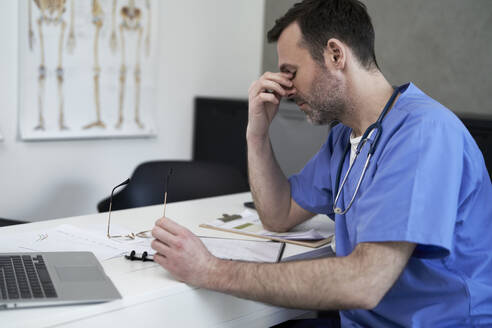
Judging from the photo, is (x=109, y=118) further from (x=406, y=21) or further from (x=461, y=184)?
(x=461, y=184)

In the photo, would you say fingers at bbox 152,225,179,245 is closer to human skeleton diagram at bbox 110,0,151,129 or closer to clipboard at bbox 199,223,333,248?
clipboard at bbox 199,223,333,248

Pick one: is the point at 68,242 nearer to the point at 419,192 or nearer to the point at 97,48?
the point at 419,192

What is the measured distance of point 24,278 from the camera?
1.11m

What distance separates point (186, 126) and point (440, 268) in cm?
274

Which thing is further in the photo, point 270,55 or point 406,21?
point 270,55

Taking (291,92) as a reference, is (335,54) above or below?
above

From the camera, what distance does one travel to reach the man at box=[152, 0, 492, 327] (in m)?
1.11

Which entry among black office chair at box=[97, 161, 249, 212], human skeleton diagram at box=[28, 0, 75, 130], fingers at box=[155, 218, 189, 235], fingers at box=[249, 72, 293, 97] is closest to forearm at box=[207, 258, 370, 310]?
fingers at box=[155, 218, 189, 235]

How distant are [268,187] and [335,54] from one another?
1.70ft

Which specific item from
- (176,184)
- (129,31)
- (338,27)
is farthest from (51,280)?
(129,31)

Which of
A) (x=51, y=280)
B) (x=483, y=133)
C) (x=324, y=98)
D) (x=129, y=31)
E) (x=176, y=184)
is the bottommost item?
(x=176, y=184)

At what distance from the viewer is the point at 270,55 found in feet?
13.1

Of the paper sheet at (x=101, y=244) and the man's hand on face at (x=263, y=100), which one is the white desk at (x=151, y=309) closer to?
the paper sheet at (x=101, y=244)

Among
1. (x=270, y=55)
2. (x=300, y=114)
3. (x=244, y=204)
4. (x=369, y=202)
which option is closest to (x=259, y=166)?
(x=244, y=204)
